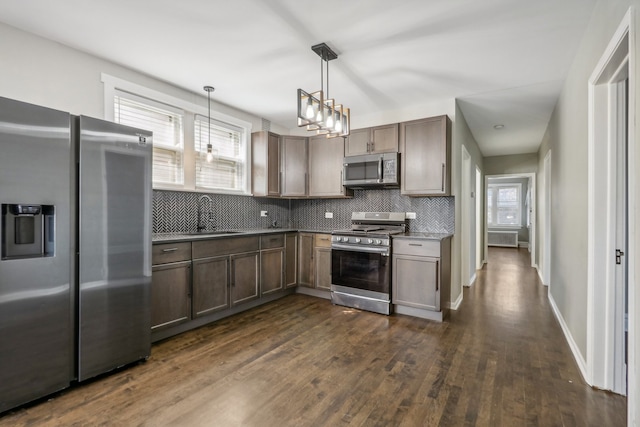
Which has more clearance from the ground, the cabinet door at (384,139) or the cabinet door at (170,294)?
the cabinet door at (384,139)

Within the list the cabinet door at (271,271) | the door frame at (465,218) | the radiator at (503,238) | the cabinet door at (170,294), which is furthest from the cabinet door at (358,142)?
the radiator at (503,238)

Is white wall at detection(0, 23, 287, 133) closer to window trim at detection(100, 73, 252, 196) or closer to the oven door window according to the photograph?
window trim at detection(100, 73, 252, 196)

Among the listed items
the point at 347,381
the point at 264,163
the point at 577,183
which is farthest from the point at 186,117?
the point at 577,183

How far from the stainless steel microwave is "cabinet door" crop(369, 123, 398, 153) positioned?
0.10m

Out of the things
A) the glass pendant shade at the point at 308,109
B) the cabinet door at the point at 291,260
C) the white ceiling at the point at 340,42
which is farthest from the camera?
the cabinet door at the point at 291,260

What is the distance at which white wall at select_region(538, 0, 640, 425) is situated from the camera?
5.12 ft

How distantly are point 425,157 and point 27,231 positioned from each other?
146 inches

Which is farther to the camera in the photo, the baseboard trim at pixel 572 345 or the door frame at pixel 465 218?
the door frame at pixel 465 218

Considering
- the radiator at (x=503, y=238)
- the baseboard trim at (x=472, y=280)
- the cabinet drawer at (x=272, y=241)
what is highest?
the cabinet drawer at (x=272, y=241)

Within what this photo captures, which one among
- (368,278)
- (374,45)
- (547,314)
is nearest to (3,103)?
(374,45)

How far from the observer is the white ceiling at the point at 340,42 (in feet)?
7.07

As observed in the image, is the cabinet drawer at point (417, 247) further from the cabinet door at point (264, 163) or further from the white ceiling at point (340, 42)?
the cabinet door at point (264, 163)

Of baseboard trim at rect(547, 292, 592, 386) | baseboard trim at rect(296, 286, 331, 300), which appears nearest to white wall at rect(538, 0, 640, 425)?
baseboard trim at rect(547, 292, 592, 386)

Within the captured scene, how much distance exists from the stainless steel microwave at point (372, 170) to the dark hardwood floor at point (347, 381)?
1.72 metres
